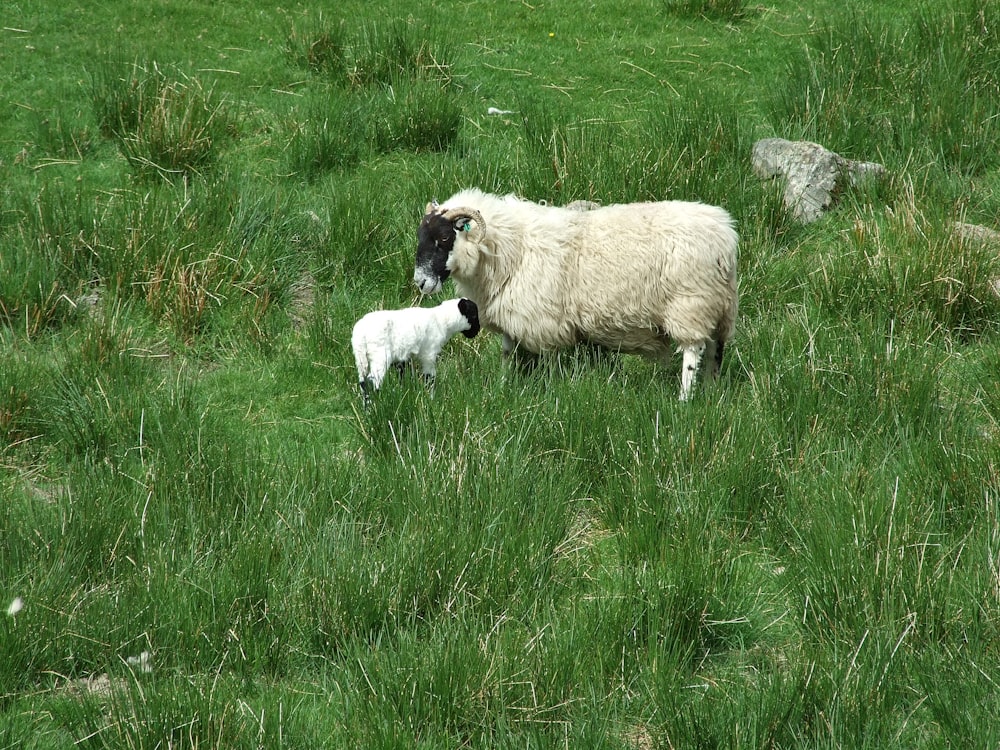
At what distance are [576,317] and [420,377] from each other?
3.22ft

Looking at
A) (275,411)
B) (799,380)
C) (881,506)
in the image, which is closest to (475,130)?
(275,411)

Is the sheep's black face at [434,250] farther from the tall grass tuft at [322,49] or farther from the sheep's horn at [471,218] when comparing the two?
the tall grass tuft at [322,49]

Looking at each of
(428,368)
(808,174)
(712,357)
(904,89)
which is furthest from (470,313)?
(904,89)

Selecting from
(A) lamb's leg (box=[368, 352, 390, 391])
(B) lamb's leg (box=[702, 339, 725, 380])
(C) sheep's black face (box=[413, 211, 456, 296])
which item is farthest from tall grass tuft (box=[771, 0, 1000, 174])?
(A) lamb's leg (box=[368, 352, 390, 391])

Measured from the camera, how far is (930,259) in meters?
6.95

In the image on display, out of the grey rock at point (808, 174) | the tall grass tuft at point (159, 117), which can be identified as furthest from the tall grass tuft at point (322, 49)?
the grey rock at point (808, 174)

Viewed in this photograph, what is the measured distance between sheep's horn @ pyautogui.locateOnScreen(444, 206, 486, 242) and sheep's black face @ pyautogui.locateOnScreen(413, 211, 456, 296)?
0.12ft

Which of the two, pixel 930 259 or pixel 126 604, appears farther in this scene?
pixel 930 259

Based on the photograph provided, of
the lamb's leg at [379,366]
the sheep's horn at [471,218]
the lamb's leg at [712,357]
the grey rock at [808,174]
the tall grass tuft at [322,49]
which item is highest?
the tall grass tuft at [322,49]

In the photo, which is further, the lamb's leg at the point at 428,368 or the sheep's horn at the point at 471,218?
the sheep's horn at the point at 471,218

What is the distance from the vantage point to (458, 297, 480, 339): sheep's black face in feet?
20.1

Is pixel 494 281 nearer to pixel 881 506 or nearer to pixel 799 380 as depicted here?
pixel 799 380

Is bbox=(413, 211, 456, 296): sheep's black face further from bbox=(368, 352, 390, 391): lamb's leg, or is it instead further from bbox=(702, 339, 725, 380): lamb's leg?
bbox=(702, 339, 725, 380): lamb's leg

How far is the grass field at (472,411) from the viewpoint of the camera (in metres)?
3.94
